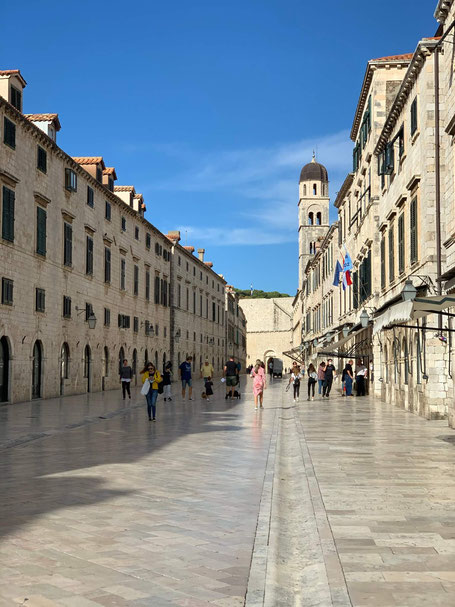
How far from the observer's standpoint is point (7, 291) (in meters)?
25.7

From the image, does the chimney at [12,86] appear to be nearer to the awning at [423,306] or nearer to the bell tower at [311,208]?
the awning at [423,306]

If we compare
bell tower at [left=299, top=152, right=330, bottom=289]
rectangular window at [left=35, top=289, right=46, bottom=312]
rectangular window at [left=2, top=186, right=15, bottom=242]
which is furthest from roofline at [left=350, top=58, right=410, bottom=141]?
bell tower at [left=299, top=152, right=330, bottom=289]

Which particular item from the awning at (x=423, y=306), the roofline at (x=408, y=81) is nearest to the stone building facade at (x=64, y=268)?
the roofline at (x=408, y=81)

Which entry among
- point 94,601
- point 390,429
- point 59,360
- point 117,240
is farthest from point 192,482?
point 117,240

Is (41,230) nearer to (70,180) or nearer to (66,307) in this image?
(70,180)

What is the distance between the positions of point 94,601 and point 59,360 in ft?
90.9

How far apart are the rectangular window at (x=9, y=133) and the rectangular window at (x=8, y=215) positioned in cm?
168

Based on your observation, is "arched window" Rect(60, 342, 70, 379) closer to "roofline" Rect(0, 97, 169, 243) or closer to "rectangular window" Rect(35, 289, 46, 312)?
"rectangular window" Rect(35, 289, 46, 312)

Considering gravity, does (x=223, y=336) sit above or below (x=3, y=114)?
below

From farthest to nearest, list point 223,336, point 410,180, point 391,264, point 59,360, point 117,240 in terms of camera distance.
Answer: point 223,336, point 117,240, point 59,360, point 391,264, point 410,180

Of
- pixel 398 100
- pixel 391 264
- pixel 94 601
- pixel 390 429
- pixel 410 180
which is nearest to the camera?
pixel 94 601

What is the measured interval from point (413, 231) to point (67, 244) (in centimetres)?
1802

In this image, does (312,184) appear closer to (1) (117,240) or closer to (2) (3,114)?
(1) (117,240)

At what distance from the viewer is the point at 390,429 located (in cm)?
1572
